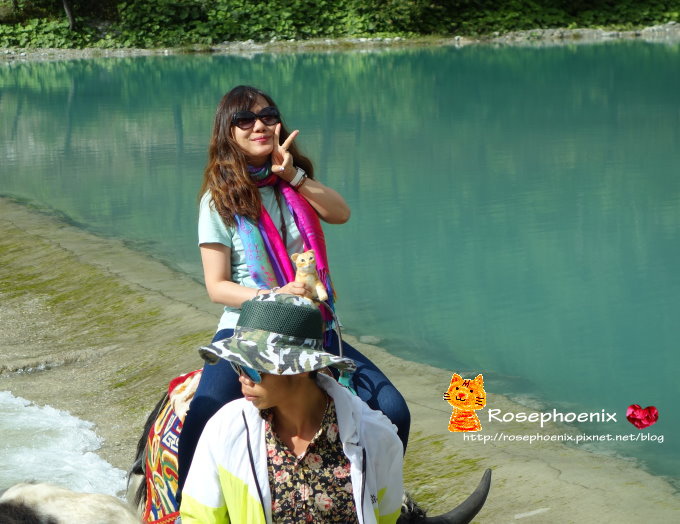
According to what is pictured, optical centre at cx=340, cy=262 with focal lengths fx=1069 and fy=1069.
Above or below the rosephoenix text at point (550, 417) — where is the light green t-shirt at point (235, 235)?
above

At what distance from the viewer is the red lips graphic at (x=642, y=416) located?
21.0 feet

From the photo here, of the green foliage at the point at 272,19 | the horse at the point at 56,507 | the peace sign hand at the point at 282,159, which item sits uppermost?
the peace sign hand at the point at 282,159

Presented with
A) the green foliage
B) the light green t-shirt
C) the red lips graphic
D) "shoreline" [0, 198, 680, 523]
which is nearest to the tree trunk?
the green foliage

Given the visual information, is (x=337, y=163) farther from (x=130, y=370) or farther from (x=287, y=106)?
(x=130, y=370)

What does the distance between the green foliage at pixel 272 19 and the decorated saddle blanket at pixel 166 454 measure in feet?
105

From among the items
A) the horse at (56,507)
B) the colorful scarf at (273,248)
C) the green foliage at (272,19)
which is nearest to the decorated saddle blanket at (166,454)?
the colorful scarf at (273,248)

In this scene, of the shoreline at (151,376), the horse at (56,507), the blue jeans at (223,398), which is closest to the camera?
the horse at (56,507)

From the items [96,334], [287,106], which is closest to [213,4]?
[287,106]

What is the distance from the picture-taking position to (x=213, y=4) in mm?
35875

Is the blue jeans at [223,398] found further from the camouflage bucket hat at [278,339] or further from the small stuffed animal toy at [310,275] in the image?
the camouflage bucket hat at [278,339]

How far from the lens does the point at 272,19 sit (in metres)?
35.5

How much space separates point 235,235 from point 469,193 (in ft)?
32.3

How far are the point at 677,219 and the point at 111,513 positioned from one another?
1037 centimetres

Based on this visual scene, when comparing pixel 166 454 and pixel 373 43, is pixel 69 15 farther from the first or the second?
pixel 166 454
